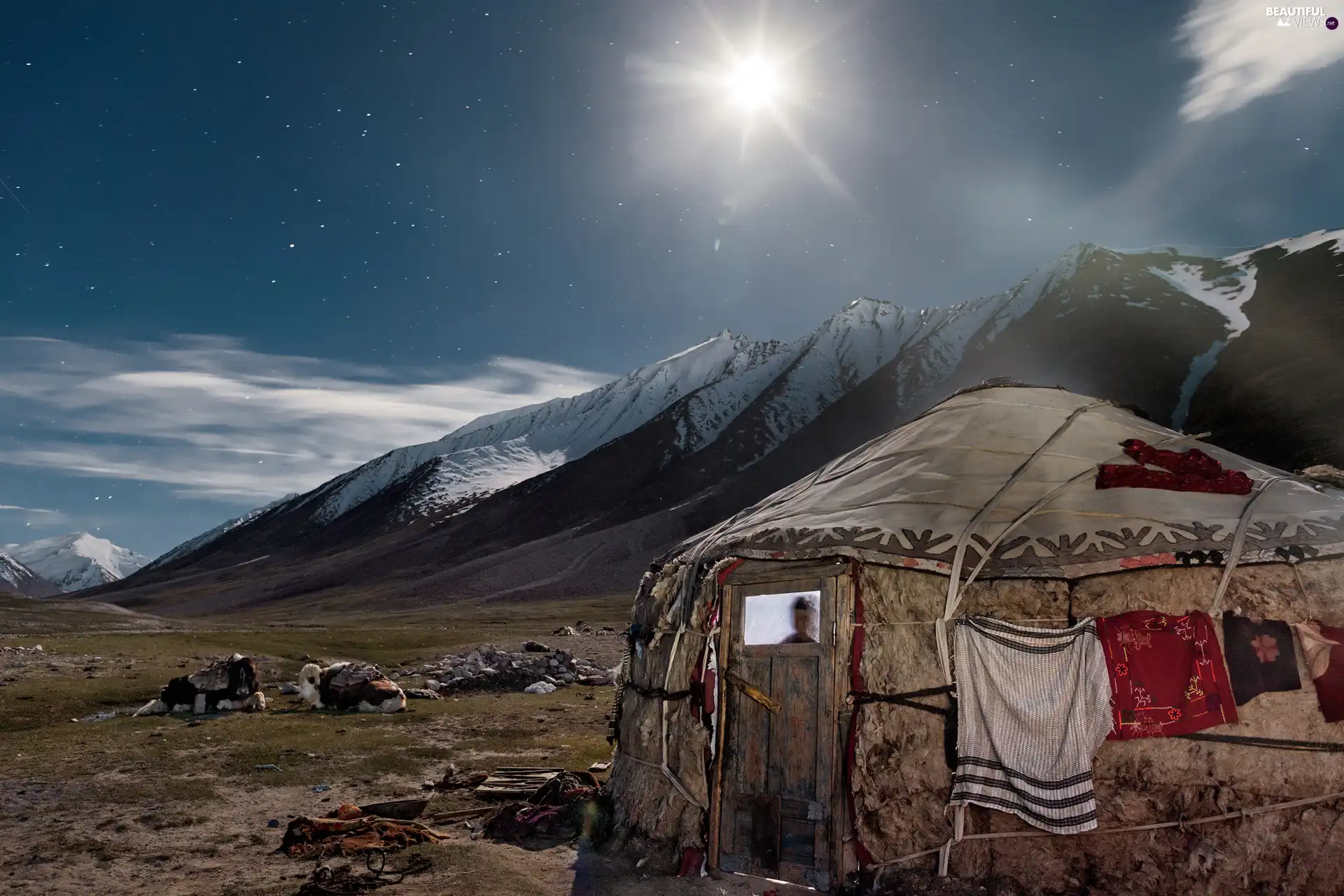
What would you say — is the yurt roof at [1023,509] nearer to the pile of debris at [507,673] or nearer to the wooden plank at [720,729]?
the wooden plank at [720,729]

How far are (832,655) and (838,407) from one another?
93761 millimetres

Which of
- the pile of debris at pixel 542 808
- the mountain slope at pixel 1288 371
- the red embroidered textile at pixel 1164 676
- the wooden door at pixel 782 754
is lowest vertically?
the pile of debris at pixel 542 808

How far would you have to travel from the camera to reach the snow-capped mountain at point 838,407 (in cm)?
5662

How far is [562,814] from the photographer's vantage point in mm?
6973

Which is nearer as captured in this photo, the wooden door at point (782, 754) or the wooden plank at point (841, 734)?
the wooden plank at point (841, 734)

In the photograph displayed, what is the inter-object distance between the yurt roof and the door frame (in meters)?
0.18

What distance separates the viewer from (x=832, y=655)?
5.68 m

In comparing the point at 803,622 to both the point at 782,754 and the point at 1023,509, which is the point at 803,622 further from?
the point at 1023,509

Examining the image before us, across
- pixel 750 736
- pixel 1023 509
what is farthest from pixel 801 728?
pixel 1023 509

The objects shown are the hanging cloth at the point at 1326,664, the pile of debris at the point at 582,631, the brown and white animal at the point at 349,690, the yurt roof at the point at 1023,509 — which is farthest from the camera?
the pile of debris at the point at 582,631

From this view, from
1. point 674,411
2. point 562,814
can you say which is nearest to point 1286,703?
point 562,814

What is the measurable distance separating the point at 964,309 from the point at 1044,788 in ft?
376

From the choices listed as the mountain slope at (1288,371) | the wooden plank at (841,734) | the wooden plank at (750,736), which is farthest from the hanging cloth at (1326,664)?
the mountain slope at (1288,371)

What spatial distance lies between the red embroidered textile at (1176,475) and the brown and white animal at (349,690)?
453 inches
